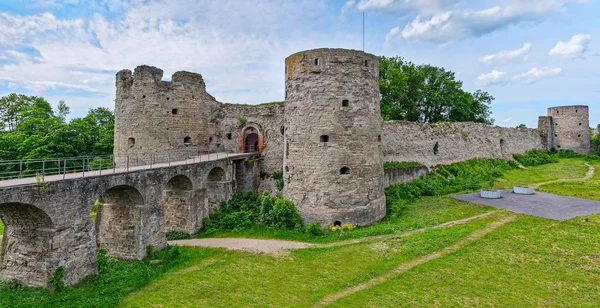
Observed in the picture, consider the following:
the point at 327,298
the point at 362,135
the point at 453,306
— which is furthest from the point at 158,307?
the point at 362,135

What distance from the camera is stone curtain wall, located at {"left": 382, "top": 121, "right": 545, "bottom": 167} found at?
963 inches

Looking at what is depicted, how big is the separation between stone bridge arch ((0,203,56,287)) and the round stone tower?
1775 inches

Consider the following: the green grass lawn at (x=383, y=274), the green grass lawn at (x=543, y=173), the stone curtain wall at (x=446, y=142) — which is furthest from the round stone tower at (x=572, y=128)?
the green grass lawn at (x=383, y=274)

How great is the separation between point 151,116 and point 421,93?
25.9 m

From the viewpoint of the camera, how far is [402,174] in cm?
2314

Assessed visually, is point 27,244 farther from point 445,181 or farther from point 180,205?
point 445,181

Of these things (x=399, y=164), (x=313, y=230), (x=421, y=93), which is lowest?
(x=313, y=230)

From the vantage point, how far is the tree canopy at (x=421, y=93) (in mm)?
32938

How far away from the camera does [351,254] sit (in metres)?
13.5

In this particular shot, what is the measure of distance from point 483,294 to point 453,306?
121 centimetres

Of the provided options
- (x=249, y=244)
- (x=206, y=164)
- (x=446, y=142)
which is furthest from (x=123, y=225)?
(x=446, y=142)

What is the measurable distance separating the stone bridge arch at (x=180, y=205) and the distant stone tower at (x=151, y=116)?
165 inches

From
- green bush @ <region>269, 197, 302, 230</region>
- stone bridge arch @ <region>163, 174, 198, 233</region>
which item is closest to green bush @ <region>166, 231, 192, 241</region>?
stone bridge arch @ <region>163, 174, 198, 233</region>

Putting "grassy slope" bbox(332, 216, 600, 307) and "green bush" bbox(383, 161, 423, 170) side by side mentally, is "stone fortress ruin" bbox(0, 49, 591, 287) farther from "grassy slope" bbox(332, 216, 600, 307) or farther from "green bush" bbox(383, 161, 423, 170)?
"grassy slope" bbox(332, 216, 600, 307)
